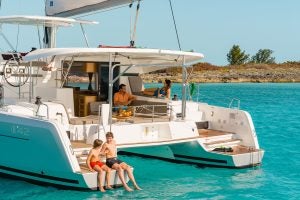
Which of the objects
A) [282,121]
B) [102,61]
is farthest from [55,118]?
[282,121]

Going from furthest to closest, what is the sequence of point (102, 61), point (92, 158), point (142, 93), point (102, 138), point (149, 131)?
1. point (142, 93)
2. point (102, 61)
3. point (149, 131)
4. point (102, 138)
5. point (92, 158)

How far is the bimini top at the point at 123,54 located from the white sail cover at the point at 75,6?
4.51 feet

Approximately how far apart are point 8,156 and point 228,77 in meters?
96.6

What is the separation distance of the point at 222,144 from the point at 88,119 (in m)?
3.89

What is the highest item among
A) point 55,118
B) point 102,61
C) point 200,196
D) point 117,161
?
point 102,61

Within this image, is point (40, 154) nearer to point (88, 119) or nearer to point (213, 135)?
point (88, 119)

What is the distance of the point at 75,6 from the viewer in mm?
15016

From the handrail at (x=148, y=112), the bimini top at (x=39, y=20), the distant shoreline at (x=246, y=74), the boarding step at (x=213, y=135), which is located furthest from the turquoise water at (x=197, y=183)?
the distant shoreline at (x=246, y=74)

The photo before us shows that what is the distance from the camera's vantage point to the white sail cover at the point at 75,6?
1400cm

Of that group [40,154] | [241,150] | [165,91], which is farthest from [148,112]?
[40,154]

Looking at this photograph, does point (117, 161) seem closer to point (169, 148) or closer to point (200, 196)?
point (200, 196)

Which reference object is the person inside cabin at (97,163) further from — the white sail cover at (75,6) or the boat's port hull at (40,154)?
the white sail cover at (75,6)

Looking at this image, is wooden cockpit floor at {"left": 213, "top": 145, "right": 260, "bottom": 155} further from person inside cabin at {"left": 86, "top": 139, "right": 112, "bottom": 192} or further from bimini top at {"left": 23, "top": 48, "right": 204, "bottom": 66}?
person inside cabin at {"left": 86, "top": 139, "right": 112, "bottom": 192}

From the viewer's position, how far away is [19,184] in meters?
12.8
